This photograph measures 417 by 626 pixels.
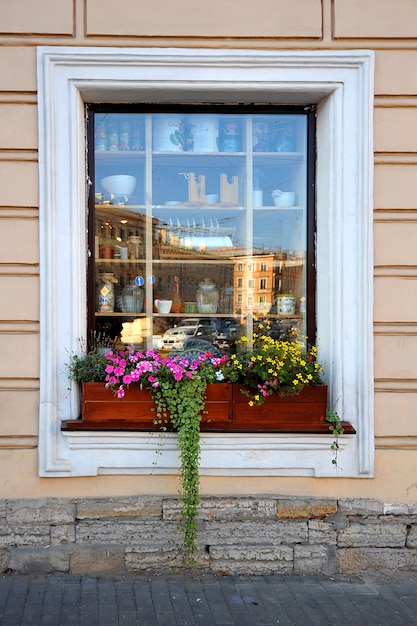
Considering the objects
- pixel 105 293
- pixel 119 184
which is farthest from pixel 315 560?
pixel 119 184

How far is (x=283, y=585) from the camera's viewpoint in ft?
12.5

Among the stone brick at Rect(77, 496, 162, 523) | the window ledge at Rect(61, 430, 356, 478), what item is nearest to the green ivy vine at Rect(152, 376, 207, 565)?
the window ledge at Rect(61, 430, 356, 478)

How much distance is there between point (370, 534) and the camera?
4.00 meters

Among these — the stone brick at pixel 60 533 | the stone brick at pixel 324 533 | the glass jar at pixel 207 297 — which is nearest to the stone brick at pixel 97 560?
the stone brick at pixel 60 533

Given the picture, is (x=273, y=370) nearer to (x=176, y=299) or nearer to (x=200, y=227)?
(x=176, y=299)

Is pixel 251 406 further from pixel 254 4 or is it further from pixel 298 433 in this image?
pixel 254 4

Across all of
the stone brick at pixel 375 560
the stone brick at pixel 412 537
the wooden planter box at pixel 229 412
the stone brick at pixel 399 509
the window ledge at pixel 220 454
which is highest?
the wooden planter box at pixel 229 412

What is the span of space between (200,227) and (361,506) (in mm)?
2453

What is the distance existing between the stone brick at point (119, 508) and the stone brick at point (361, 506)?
1.33m

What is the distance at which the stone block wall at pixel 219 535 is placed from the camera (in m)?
3.93

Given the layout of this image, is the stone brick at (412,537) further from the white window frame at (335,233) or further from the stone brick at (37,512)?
the stone brick at (37,512)

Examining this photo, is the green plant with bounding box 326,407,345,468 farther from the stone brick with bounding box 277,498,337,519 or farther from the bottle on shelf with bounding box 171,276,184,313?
the bottle on shelf with bounding box 171,276,184,313

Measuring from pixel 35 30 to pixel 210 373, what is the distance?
268cm

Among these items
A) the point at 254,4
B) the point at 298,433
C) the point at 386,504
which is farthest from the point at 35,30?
the point at 386,504
